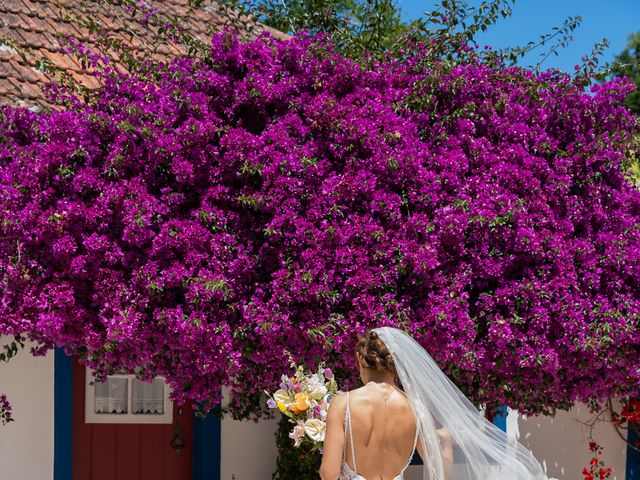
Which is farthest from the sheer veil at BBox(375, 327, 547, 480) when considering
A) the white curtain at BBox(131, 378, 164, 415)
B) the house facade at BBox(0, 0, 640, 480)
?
the white curtain at BBox(131, 378, 164, 415)

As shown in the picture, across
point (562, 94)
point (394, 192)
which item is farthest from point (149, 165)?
point (562, 94)

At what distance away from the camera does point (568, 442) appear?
8.87 metres

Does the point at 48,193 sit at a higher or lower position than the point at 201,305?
higher

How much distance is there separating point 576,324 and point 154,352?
2900mm

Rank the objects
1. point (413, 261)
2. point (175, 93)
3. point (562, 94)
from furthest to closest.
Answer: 1. point (562, 94)
2. point (175, 93)
3. point (413, 261)

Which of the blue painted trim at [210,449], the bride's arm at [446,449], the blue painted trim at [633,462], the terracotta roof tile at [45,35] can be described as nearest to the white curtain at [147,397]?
the blue painted trim at [210,449]

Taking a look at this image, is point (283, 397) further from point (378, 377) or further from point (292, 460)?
point (292, 460)

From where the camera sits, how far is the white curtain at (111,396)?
8.09 m

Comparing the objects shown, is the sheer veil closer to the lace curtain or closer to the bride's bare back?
the bride's bare back

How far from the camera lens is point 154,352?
5.95m

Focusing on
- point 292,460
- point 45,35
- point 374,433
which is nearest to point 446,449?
point 374,433

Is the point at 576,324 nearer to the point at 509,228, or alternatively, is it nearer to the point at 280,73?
the point at 509,228

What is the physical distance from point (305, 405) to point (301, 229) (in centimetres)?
120

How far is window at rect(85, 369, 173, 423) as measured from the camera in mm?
8078
